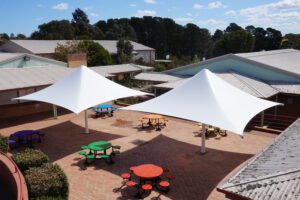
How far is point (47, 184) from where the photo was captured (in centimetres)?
884

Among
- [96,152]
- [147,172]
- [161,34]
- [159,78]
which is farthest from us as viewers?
[161,34]

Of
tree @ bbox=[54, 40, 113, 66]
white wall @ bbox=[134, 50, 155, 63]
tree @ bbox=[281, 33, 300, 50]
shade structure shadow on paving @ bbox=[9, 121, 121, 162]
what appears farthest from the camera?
tree @ bbox=[281, 33, 300, 50]

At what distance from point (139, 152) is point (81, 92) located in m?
4.59

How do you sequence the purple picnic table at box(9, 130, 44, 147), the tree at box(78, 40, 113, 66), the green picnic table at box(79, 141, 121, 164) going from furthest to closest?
the tree at box(78, 40, 113, 66) < the purple picnic table at box(9, 130, 44, 147) < the green picnic table at box(79, 141, 121, 164)

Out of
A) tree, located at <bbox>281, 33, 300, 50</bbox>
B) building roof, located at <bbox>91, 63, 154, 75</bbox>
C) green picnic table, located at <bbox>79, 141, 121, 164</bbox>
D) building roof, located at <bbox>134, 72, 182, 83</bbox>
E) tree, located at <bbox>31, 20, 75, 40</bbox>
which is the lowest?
green picnic table, located at <bbox>79, 141, 121, 164</bbox>

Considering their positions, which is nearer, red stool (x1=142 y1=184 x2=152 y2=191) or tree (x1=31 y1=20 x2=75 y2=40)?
red stool (x1=142 y1=184 x2=152 y2=191)

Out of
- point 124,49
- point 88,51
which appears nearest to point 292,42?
point 124,49

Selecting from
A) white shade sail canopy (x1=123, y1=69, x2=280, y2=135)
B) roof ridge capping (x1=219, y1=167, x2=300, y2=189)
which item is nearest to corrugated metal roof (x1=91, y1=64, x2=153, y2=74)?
white shade sail canopy (x1=123, y1=69, x2=280, y2=135)

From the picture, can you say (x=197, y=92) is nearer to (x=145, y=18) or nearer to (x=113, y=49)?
(x=113, y=49)

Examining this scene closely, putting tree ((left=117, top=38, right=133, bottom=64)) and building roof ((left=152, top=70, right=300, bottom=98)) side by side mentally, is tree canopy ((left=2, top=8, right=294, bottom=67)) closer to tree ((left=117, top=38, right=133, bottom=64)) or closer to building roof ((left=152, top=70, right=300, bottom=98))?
tree ((left=117, top=38, right=133, bottom=64))

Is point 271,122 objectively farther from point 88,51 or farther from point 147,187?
point 88,51

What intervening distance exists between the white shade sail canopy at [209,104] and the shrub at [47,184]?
191 inches

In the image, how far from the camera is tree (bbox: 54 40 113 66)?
1566 inches

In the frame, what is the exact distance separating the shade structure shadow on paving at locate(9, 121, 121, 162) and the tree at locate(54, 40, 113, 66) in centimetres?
2348
